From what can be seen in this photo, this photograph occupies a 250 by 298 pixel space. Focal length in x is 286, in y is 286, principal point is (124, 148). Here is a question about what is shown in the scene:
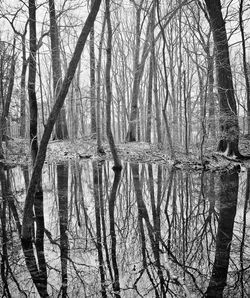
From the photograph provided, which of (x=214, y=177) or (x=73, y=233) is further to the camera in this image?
(x=214, y=177)

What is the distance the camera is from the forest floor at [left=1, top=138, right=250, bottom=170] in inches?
513

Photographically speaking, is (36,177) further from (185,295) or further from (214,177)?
(214,177)

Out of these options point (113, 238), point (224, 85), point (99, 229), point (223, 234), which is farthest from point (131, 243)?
point (224, 85)

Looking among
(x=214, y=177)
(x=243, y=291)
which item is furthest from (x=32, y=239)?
(x=214, y=177)

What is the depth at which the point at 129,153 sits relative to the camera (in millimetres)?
16562

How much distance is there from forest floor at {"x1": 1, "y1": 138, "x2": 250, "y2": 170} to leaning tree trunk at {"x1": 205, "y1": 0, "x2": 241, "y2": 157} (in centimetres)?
70

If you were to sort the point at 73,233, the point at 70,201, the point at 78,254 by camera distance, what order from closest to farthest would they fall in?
the point at 78,254 < the point at 73,233 < the point at 70,201

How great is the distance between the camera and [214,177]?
9828mm

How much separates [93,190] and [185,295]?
5.73 metres

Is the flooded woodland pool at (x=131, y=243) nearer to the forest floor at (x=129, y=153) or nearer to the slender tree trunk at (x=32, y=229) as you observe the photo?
the slender tree trunk at (x=32, y=229)

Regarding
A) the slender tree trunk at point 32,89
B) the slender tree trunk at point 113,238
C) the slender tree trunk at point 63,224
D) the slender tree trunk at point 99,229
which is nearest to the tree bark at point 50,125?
the slender tree trunk at point 63,224

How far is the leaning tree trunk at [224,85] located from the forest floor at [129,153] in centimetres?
70

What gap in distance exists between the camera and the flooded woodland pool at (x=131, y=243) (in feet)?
10.2

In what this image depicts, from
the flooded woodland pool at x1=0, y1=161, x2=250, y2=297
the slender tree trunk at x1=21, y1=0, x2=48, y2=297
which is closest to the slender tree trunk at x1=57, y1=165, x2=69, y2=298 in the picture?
the flooded woodland pool at x1=0, y1=161, x2=250, y2=297
